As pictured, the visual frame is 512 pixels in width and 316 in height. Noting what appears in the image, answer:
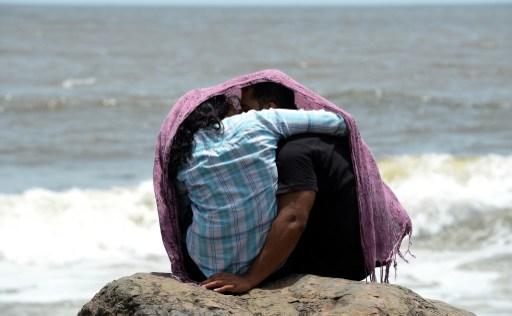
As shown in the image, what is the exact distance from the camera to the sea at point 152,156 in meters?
7.82

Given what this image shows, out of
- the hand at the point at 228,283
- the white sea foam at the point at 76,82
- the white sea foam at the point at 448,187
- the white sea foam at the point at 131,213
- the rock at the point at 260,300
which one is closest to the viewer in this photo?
the rock at the point at 260,300

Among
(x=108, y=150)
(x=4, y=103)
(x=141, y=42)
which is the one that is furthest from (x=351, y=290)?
(x=141, y=42)

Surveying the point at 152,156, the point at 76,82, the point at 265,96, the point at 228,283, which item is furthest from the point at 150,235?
the point at 76,82

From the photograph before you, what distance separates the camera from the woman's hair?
3.19m

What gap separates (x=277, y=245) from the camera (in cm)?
319

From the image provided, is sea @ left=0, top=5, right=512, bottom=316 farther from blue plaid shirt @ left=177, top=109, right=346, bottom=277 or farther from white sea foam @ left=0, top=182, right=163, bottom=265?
blue plaid shirt @ left=177, top=109, right=346, bottom=277

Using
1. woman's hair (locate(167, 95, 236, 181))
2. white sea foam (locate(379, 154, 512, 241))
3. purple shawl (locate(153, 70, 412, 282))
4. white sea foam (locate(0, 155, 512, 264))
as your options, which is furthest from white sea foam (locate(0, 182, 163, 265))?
woman's hair (locate(167, 95, 236, 181))

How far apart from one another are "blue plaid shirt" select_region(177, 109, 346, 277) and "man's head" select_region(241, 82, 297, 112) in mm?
144

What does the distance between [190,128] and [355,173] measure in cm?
52

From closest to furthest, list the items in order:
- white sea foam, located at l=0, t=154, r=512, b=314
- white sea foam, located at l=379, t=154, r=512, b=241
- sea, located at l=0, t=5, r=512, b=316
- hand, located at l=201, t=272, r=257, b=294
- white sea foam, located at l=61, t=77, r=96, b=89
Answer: hand, located at l=201, t=272, r=257, b=294 → white sea foam, located at l=0, t=154, r=512, b=314 → sea, located at l=0, t=5, r=512, b=316 → white sea foam, located at l=379, t=154, r=512, b=241 → white sea foam, located at l=61, t=77, r=96, b=89

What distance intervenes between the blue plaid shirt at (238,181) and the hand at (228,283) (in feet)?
0.18

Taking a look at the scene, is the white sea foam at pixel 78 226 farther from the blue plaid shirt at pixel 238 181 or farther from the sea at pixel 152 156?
the blue plaid shirt at pixel 238 181

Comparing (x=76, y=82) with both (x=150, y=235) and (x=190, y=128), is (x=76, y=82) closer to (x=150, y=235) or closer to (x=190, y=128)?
(x=150, y=235)

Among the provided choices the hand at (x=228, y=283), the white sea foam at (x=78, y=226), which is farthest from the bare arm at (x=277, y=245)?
the white sea foam at (x=78, y=226)
